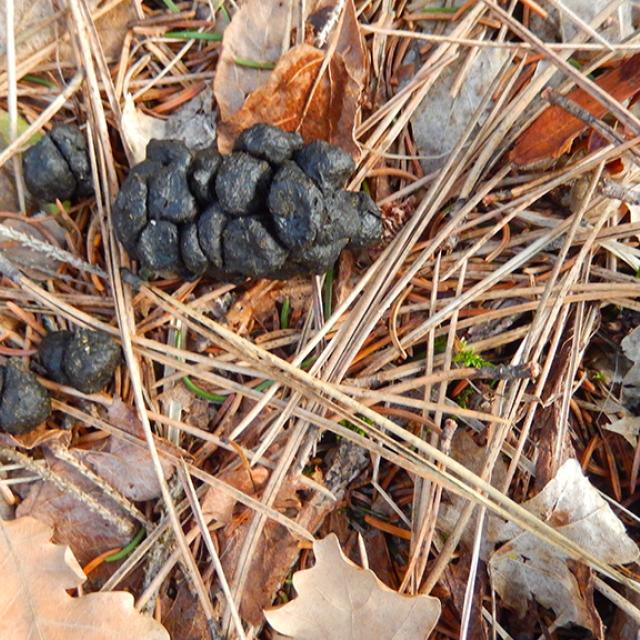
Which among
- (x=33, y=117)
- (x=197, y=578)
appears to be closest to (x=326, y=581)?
(x=197, y=578)

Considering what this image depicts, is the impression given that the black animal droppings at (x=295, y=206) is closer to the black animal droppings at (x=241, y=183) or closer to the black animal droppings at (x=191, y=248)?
the black animal droppings at (x=241, y=183)

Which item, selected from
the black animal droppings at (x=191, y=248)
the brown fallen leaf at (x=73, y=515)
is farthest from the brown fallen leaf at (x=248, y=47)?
the brown fallen leaf at (x=73, y=515)

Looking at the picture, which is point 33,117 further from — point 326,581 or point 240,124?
point 326,581

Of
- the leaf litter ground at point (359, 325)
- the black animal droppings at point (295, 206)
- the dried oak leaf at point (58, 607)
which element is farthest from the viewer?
the leaf litter ground at point (359, 325)

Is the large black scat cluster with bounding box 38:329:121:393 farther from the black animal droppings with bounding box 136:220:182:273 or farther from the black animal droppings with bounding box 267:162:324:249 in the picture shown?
the black animal droppings with bounding box 267:162:324:249

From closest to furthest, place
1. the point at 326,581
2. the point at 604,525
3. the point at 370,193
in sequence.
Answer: the point at 326,581, the point at 604,525, the point at 370,193

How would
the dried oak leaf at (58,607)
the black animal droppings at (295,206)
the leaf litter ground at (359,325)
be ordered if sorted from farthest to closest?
the leaf litter ground at (359,325) < the dried oak leaf at (58,607) < the black animal droppings at (295,206)

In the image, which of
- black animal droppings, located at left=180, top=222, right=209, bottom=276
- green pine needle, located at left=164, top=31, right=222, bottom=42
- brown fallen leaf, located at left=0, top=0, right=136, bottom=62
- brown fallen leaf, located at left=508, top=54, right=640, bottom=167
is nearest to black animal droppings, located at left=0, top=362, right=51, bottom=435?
black animal droppings, located at left=180, top=222, right=209, bottom=276
